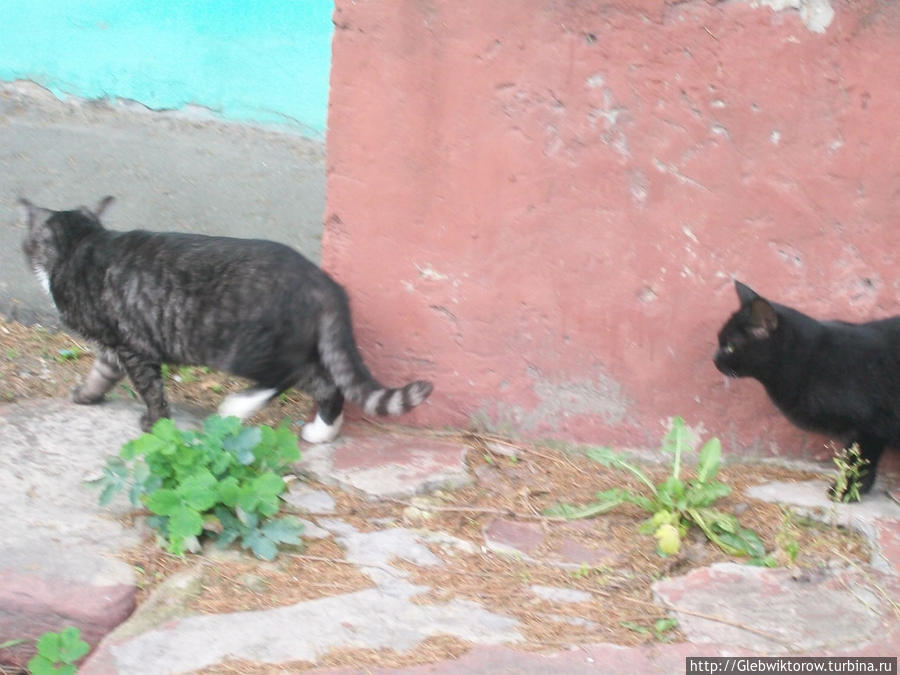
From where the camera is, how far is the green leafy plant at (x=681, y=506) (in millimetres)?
4012

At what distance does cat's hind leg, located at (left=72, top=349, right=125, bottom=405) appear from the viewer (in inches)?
194

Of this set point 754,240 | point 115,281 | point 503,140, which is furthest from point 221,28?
point 754,240

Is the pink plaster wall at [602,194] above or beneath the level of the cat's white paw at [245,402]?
above

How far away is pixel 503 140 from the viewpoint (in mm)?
4488

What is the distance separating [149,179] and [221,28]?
1.21m

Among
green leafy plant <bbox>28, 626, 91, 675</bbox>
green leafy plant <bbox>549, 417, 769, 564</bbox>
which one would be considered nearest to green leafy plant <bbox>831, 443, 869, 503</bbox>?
green leafy plant <bbox>549, 417, 769, 564</bbox>

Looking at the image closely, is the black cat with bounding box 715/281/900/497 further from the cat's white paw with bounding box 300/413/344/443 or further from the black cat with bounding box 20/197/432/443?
the cat's white paw with bounding box 300/413/344/443

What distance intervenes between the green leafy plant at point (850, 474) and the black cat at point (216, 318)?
1738 mm

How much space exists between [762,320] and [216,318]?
91.4 inches

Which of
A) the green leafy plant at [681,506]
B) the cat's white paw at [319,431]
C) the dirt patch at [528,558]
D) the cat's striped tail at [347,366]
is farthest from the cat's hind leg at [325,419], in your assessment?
the green leafy plant at [681,506]

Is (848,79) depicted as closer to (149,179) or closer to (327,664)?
(327,664)

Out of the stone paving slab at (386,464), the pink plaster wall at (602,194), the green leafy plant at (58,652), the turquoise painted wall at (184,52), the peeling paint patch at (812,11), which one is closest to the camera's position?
the green leafy plant at (58,652)

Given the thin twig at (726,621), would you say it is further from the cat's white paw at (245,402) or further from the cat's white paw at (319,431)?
the cat's white paw at (245,402)

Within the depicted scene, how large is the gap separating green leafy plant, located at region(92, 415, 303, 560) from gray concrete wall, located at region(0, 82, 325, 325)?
276cm
